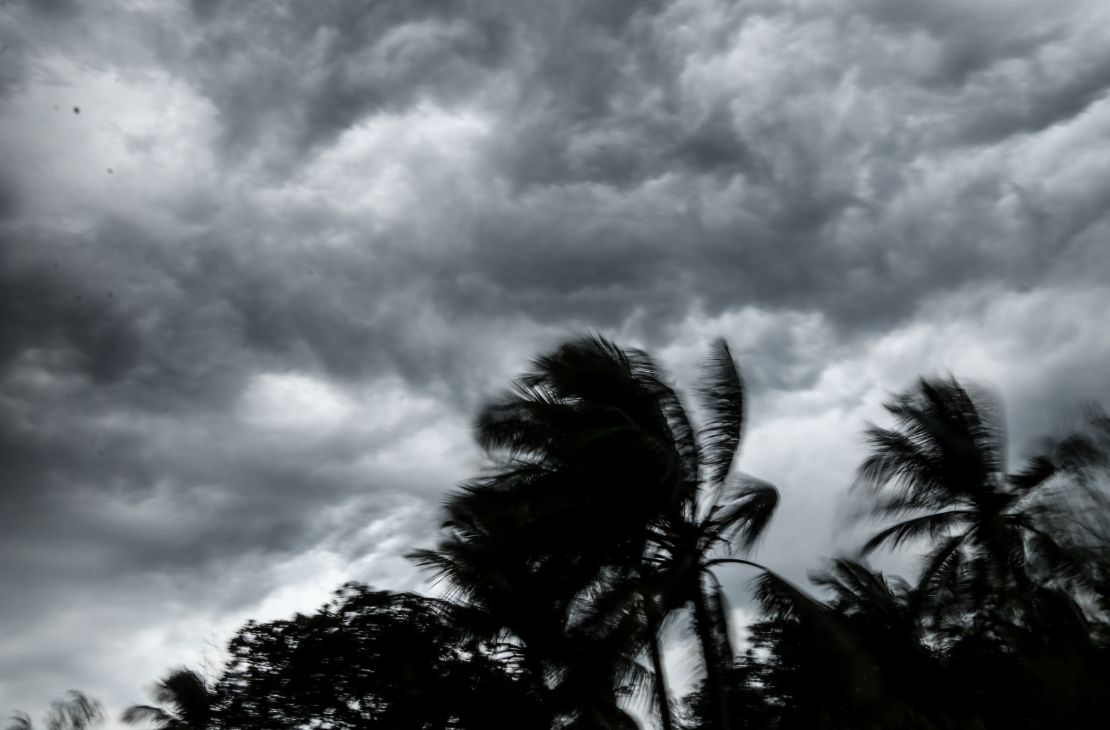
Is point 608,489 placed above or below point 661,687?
above

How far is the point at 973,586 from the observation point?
16531 millimetres

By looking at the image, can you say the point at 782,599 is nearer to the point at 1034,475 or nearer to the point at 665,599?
the point at 665,599

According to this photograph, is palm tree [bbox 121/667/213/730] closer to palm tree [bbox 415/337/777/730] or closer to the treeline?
the treeline

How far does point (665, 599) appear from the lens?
12.3 meters

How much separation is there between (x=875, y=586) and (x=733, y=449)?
363 inches

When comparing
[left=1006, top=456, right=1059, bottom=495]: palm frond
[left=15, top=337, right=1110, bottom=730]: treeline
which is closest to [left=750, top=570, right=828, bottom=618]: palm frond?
[left=15, top=337, right=1110, bottom=730]: treeline

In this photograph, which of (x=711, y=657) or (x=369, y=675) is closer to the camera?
(x=711, y=657)

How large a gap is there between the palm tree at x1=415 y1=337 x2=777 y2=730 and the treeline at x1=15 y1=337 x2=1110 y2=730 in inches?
1.3

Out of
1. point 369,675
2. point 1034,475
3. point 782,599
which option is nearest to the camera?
point 782,599

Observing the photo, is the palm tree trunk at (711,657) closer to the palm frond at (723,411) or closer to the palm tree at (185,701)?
the palm frond at (723,411)

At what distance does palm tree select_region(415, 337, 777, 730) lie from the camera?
12203 mm

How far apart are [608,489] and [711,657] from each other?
2.76 metres

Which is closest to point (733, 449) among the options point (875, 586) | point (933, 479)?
point (933, 479)

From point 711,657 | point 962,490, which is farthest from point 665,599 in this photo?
point 962,490
